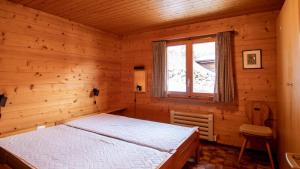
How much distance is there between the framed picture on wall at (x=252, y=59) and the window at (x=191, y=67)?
533 mm

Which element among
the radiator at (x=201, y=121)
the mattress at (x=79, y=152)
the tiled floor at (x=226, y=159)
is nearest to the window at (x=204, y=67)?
the radiator at (x=201, y=121)

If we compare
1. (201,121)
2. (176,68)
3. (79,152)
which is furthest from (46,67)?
(201,121)

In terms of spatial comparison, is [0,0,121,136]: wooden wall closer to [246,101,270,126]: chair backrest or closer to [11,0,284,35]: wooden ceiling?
[11,0,284,35]: wooden ceiling

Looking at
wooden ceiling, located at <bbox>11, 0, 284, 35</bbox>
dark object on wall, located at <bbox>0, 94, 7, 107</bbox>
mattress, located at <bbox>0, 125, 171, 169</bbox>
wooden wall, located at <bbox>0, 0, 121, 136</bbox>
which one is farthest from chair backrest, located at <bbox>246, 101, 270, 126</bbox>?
dark object on wall, located at <bbox>0, 94, 7, 107</bbox>

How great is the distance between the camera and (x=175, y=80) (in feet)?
12.1

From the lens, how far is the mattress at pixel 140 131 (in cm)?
200

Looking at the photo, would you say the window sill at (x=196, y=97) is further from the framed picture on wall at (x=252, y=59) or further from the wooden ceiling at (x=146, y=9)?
the wooden ceiling at (x=146, y=9)

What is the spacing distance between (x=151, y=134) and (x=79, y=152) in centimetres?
90

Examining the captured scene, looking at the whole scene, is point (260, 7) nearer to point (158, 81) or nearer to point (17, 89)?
point (158, 81)

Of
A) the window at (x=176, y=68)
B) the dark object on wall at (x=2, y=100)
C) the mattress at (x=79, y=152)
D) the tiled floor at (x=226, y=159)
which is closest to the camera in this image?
the mattress at (x=79, y=152)

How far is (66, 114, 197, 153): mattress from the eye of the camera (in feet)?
6.56

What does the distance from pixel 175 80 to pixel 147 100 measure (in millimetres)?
850

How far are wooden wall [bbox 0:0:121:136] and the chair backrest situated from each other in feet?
9.74

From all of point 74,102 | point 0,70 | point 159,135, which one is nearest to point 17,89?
point 0,70
